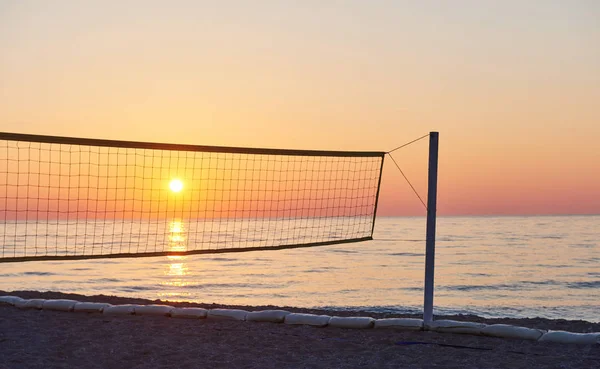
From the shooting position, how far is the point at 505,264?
2548cm

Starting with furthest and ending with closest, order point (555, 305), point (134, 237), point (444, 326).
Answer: point (134, 237), point (555, 305), point (444, 326)

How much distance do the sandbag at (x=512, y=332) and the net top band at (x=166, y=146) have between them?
→ 97.2 inches

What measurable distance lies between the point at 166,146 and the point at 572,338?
187 inches

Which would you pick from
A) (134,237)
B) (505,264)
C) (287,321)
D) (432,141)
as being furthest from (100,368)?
(134,237)

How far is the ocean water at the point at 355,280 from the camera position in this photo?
51.8 feet

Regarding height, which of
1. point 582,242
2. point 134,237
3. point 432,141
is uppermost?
point 432,141

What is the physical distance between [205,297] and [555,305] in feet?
25.7

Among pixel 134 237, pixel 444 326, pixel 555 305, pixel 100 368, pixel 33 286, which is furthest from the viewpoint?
pixel 134 237

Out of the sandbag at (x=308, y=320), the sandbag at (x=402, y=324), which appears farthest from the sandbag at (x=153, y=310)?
the sandbag at (x=402, y=324)

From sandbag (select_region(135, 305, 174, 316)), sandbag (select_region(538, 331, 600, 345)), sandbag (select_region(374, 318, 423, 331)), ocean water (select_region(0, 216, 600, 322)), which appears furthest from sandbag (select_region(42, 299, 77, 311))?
ocean water (select_region(0, 216, 600, 322))

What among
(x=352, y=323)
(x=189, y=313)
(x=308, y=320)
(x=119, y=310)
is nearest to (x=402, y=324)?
(x=352, y=323)

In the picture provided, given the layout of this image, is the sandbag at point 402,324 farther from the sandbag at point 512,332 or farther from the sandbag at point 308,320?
the sandbag at point 512,332

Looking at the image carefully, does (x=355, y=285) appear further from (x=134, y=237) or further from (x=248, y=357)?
(x=134, y=237)

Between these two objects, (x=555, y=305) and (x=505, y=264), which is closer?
(x=555, y=305)
